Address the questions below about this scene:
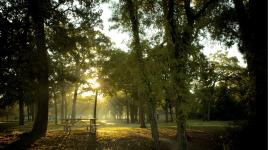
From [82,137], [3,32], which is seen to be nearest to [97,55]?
[82,137]

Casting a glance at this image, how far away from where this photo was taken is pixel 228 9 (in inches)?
757

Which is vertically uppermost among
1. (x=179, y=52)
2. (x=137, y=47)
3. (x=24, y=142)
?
(x=137, y=47)

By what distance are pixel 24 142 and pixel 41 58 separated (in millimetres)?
5055

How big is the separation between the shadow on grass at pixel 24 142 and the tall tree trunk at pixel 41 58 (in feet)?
2.34

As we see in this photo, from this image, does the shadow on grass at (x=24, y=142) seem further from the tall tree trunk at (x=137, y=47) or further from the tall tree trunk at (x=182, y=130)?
the tall tree trunk at (x=182, y=130)

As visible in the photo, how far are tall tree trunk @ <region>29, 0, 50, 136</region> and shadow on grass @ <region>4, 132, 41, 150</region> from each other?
2.34 ft

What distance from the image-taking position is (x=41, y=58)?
1639 cm

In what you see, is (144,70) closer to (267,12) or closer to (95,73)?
(267,12)

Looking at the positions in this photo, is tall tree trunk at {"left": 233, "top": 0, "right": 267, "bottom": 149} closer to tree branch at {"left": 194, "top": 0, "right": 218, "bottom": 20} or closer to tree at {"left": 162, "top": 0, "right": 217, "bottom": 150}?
tree branch at {"left": 194, "top": 0, "right": 218, "bottom": 20}

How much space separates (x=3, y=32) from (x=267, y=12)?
1365cm

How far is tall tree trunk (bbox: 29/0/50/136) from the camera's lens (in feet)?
50.3

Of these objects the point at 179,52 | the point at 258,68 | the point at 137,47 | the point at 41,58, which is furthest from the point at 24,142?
the point at 258,68

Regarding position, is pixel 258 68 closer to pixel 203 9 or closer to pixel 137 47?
pixel 203 9

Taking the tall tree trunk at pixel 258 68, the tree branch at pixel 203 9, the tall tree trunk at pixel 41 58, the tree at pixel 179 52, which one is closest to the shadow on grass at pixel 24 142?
the tall tree trunk at pixel 41 58
